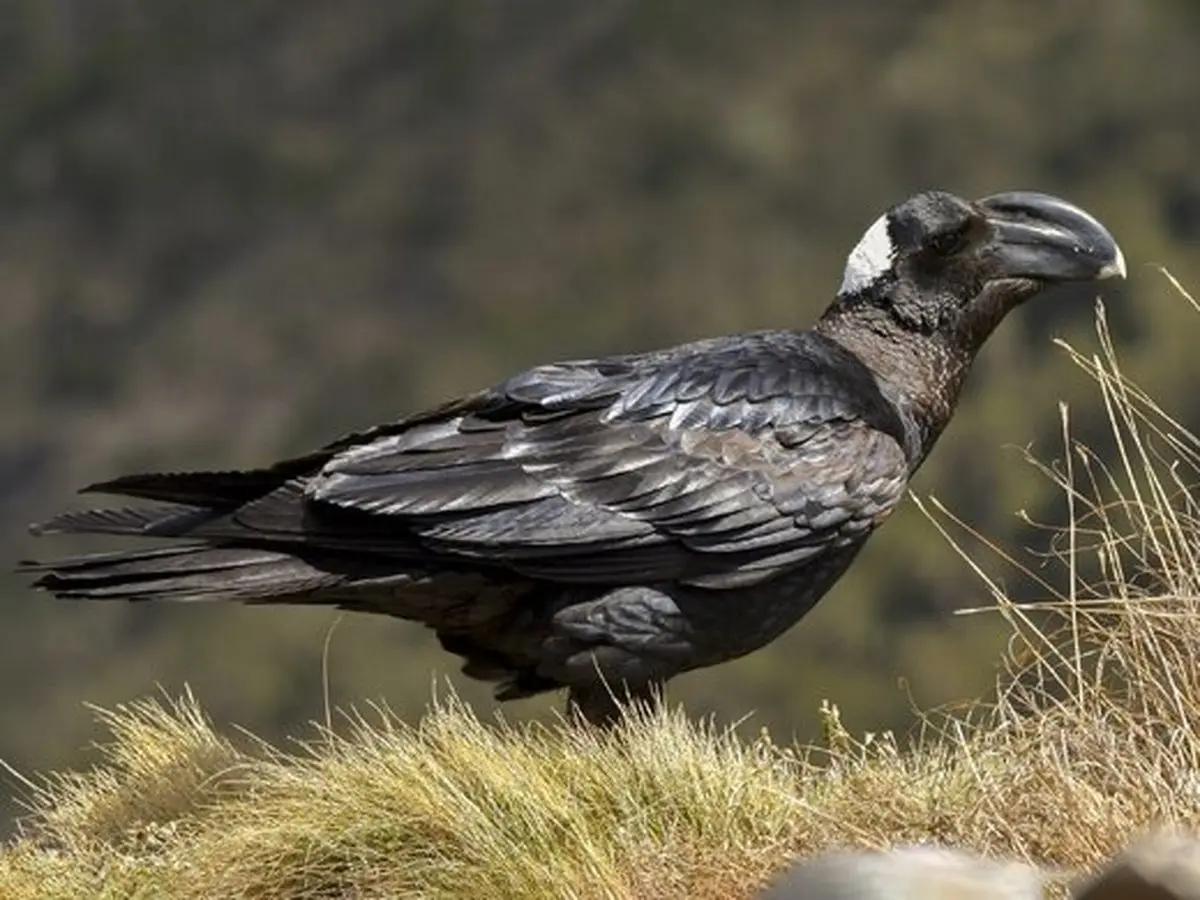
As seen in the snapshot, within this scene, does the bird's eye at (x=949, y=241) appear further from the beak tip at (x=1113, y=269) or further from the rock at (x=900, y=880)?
the rock at (x=900, y=880)

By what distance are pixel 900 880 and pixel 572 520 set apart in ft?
11.4

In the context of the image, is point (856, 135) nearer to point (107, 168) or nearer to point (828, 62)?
point (828, 62)

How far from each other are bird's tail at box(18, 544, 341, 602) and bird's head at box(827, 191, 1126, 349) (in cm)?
229

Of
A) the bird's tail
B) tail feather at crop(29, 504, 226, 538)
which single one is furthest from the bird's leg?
tail feather at crop(29, 504, 226, 538)

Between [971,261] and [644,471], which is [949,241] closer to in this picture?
[971,261]

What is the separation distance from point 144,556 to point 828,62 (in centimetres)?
9316

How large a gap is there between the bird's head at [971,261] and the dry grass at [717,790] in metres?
1.22

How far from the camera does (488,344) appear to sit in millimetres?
90750

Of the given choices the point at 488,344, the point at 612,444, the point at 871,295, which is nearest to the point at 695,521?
the point at 612,444

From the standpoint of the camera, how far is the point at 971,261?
30.9 ft

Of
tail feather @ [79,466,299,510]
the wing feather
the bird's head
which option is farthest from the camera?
the bird's head

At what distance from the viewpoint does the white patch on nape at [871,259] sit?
31.1 ft

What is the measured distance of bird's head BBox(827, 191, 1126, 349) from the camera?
9375 mm

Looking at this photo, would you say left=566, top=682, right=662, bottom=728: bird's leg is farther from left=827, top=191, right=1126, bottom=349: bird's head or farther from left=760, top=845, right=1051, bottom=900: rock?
left=760, top=845, right=1051, bottom=900: rock
